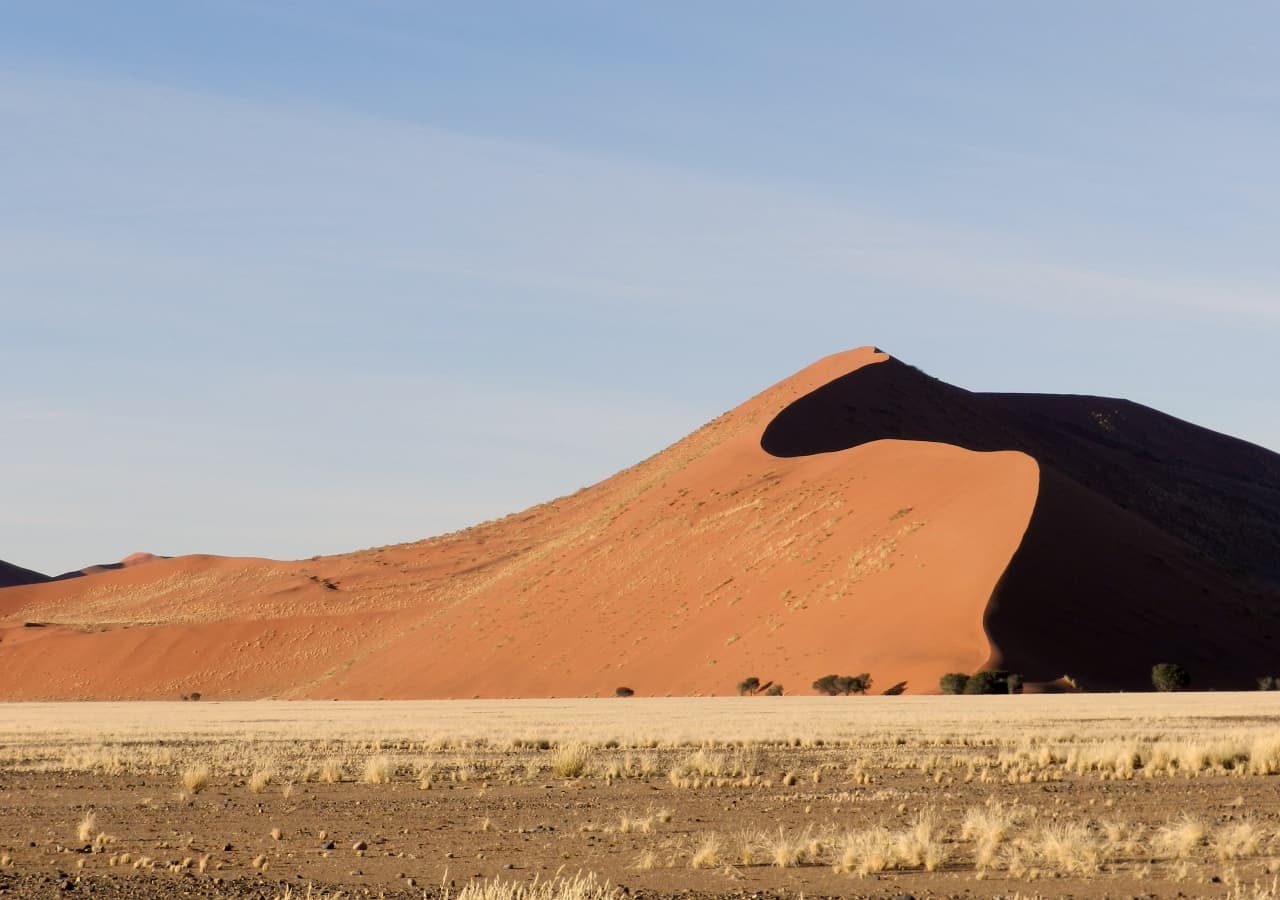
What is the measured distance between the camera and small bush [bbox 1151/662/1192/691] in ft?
180

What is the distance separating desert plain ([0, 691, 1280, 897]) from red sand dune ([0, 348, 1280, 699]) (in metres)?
26.0

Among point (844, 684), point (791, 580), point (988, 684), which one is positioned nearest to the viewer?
point (988, 684)

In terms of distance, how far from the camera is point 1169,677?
55031mm

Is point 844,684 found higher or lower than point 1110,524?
lower

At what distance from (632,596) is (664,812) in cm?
6138

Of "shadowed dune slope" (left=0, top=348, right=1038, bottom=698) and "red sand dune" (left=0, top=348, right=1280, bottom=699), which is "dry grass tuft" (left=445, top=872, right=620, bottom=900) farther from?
"shadowed dune slope" (left=0, top=348, right=1038, bottom=698)

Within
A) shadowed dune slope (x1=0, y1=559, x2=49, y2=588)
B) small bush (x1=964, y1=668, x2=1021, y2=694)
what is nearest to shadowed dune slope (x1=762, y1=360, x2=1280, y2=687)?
small bush (x1=964, y1=668, x2=1021, y2=694)

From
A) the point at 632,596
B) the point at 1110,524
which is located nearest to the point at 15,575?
the point at 632,596

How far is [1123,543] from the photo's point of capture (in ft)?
220

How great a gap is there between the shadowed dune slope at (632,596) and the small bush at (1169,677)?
20.2 ft

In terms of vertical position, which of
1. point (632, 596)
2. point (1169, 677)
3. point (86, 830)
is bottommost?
point (86, 830)

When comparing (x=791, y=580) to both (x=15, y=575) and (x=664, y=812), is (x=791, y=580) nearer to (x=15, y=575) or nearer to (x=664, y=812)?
(x=664, y=812)

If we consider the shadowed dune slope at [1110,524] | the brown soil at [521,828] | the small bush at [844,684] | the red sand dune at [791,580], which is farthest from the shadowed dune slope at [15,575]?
the brown soil at [521,828]

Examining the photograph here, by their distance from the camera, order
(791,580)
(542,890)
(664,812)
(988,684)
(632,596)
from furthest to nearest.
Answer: (632,596) → (791,580) → (988,684) → (664,812) → (542,890)
